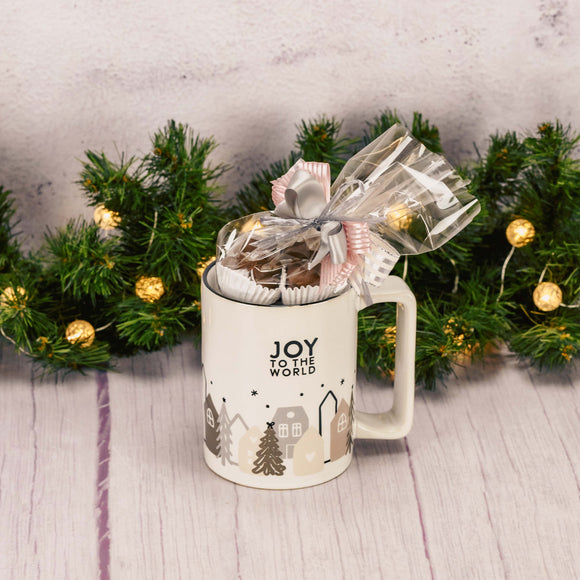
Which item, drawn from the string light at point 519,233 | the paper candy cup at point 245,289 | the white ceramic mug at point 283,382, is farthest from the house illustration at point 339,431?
the string light at point 519,233

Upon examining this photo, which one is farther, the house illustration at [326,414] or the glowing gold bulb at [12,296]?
the glowing gold bulb at [12,296]

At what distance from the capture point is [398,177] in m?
0.64

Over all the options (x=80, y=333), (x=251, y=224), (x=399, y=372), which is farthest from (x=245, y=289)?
(x=80, y=333)

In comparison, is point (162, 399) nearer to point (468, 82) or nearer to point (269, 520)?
point (269, 520)

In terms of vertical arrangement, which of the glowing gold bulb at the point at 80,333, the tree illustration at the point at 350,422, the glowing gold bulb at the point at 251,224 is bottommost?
the glowing gold bulb at the point at 80,333

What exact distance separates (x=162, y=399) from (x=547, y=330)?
14.3 inches

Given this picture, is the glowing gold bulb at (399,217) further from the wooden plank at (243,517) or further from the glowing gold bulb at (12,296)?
the glowing gold bulb at (12,296)

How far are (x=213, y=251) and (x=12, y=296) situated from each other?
188mm

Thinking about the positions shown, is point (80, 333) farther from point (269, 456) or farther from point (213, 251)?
point (269, 456)

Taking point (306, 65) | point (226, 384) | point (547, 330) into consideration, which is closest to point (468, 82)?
point (306, 65)

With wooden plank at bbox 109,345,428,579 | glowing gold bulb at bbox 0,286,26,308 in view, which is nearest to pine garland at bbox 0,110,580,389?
glowing gold bulb at bbox 0,286,26,308

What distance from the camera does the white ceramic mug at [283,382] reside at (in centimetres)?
61

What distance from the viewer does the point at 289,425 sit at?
0.63 metres

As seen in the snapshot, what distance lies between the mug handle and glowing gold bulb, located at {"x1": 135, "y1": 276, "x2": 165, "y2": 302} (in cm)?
23
